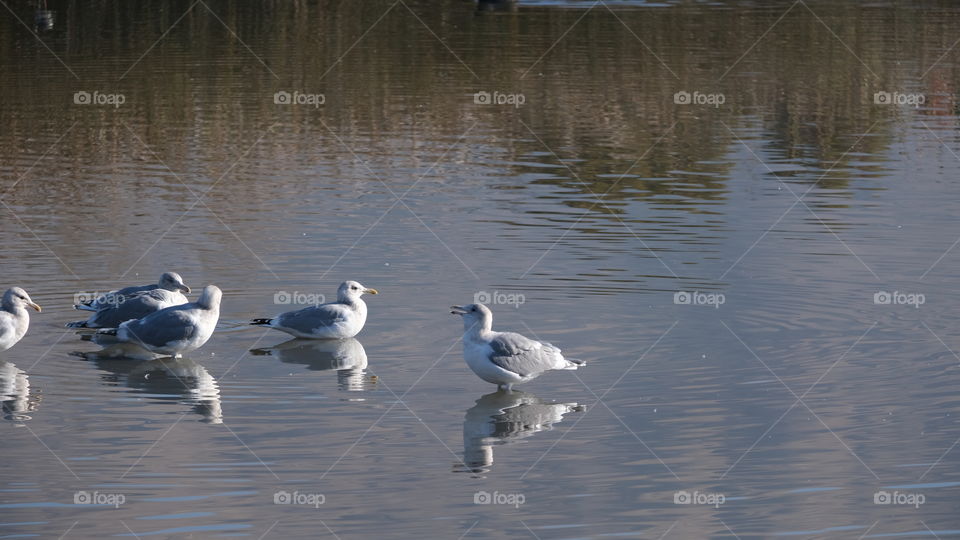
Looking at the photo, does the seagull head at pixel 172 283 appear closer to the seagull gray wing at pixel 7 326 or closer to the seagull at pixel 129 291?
the seagull at pixel 129 291

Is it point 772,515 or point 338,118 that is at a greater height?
point 338,118

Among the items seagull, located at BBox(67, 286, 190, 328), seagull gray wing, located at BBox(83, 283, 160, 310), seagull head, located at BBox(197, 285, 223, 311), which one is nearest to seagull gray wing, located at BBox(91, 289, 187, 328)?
seagull, located at BBox(67, 286, 190, 328)

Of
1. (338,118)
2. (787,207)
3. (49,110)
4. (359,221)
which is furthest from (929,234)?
(49,110)

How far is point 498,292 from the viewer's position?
1644 cm

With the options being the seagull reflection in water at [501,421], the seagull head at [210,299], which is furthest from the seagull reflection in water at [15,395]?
the seagull reflection in water at [501,421]

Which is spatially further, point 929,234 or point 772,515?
point 929,234

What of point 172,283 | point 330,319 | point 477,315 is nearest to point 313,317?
point 330,319

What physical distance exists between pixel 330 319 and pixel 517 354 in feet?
8.51

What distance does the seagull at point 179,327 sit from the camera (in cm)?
1412

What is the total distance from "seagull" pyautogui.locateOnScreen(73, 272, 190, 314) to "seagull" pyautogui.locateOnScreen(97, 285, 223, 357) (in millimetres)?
867

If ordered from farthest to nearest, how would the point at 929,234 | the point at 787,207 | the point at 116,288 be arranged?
the point at 787,207
the point at 929,234
the point at 116,288

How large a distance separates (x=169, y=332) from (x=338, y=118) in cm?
1709

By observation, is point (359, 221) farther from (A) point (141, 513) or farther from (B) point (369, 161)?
(A) point (141, 513)

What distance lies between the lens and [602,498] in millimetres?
10461
